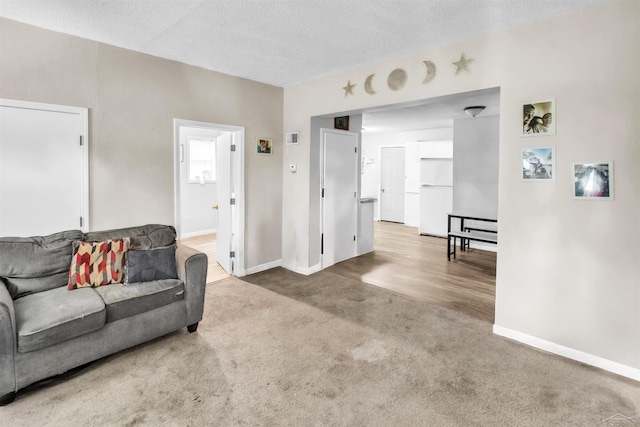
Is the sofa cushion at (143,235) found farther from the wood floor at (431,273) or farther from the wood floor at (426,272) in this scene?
the wood floor at (431,273)

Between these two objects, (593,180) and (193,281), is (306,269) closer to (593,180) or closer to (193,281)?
(193,281)

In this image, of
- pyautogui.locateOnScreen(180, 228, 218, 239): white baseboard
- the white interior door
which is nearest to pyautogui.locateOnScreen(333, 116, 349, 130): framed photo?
the white interior door

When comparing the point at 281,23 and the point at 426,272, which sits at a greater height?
the point at 281,23

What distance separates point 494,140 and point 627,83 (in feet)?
13.3

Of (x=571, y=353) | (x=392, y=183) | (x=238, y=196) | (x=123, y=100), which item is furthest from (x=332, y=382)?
(x=392, y=183)

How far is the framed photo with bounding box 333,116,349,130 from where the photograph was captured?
4926 mm

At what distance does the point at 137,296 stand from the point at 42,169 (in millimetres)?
1467

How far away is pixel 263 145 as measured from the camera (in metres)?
4.62

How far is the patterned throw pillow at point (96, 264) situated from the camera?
2.63 metres

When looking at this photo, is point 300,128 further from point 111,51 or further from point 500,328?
point 500,328

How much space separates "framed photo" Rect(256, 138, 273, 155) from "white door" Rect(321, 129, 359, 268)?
72 centimetres

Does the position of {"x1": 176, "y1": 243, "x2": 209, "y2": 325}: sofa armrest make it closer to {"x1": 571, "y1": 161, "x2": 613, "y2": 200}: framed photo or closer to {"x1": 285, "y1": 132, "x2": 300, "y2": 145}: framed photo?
{"x1": 285, "y1": 132, "x2": 300, "y2": 145}: framed photo

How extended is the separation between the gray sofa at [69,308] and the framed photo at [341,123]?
109 inches

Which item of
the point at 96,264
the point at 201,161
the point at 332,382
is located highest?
the point at 201,161
